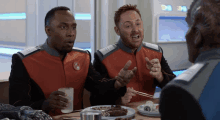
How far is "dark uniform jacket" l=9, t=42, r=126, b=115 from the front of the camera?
1681 mm

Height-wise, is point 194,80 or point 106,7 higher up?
point 106,7

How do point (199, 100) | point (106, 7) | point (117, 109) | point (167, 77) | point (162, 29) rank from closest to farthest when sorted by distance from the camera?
point (199, 100) → point (117, 109) → point (167, 77) → point (106, 7) → point (162, 29)

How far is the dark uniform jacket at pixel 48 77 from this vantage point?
1681 mm

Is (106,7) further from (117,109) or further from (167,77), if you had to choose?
(117,109)

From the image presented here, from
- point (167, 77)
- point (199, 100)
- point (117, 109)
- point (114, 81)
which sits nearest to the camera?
point (199, 100)

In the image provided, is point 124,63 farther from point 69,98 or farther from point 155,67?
point 69,98

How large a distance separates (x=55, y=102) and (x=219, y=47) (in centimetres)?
107

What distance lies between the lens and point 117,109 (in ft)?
4.49

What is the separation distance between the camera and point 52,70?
183 centimetres

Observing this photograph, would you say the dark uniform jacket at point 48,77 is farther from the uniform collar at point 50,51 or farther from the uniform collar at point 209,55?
the uniform collar at point 209,55

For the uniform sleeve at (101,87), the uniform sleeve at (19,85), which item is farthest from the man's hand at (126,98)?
the uniform sleeve at (19,85)

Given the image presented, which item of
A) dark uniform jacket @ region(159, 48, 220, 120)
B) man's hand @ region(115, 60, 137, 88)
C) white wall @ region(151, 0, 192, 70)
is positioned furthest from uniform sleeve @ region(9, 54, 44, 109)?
white wall @ region(151, 0, 192, 70)

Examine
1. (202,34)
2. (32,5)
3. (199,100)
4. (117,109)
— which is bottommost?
(117,109)

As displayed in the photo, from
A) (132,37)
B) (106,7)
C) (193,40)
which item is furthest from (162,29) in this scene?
(193,40)
